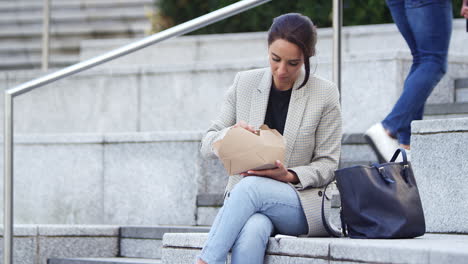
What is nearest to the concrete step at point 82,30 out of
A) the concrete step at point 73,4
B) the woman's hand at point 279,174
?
the concrete step at point 73,4

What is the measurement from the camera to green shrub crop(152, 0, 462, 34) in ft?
24.6

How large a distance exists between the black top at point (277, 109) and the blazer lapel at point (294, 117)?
0.06 m

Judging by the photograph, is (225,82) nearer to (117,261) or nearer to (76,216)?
(76,216)

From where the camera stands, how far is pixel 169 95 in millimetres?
7859

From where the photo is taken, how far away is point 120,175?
6582 millimetres

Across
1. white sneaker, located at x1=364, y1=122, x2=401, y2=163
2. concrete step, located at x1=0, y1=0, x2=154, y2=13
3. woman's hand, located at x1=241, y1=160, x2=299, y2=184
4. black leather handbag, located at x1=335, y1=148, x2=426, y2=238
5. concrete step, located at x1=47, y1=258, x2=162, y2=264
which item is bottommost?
concrete step, located at x1=47, y1=258, x2=162, y2=264

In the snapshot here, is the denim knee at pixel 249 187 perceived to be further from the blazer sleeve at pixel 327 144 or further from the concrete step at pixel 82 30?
the concrete step at pixel 82 30

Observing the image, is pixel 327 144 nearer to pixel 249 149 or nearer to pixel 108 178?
pixel 249 149

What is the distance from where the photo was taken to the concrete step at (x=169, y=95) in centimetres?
684

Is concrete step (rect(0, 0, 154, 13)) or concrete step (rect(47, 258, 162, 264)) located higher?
concrete step (rect(0, 0, 154, 13))

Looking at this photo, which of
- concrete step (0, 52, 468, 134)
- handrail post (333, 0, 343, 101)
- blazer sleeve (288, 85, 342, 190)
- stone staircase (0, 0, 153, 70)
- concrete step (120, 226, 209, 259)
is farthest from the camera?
stone staircase (0, 0, 153, 70)

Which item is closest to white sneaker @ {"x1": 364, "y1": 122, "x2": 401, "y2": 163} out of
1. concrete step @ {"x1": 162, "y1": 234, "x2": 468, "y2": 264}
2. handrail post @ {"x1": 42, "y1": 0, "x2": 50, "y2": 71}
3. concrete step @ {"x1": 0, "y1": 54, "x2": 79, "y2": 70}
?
concrete step @ {"x1": 162, "y1": 234, "x2": 468, "y2": 264}

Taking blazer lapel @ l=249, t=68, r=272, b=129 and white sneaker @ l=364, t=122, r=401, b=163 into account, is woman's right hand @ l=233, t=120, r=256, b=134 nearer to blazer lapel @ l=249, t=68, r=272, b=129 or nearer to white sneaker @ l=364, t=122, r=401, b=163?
blazer lapel @ l=249, t=68, r=272, b=129

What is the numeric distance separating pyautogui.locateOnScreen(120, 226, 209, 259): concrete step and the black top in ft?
4.48
